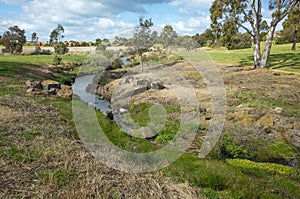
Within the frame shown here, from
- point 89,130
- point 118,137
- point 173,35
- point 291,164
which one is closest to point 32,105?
point 89,130

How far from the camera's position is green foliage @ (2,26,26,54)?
45869 millimetres

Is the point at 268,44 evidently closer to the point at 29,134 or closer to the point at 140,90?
the point at 140,90

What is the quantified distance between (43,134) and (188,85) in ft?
47.1

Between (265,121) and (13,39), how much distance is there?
46.2 m

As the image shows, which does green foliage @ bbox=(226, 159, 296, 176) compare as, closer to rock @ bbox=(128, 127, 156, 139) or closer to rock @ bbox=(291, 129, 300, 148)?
rock @ bbox=(291, 129, 300, 148)

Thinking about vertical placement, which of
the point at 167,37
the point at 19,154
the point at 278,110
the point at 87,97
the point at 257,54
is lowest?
the point at 87,97

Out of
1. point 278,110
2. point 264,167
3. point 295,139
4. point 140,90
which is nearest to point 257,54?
point 140,90

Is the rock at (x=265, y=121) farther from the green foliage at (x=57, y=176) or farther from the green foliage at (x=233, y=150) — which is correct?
the green foliage at (x=57, y=176)

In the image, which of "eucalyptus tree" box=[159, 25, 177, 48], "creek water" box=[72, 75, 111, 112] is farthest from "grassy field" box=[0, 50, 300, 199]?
"eucalyptus tree" box=[159, 25, 177, 48]

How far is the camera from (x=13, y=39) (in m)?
46.4

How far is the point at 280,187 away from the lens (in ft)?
23.8

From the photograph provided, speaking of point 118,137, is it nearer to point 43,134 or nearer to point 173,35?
point 43,134

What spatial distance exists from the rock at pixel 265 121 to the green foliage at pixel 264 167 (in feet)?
11.5

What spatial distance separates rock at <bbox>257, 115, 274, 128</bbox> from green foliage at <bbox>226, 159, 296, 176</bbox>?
3507mm
